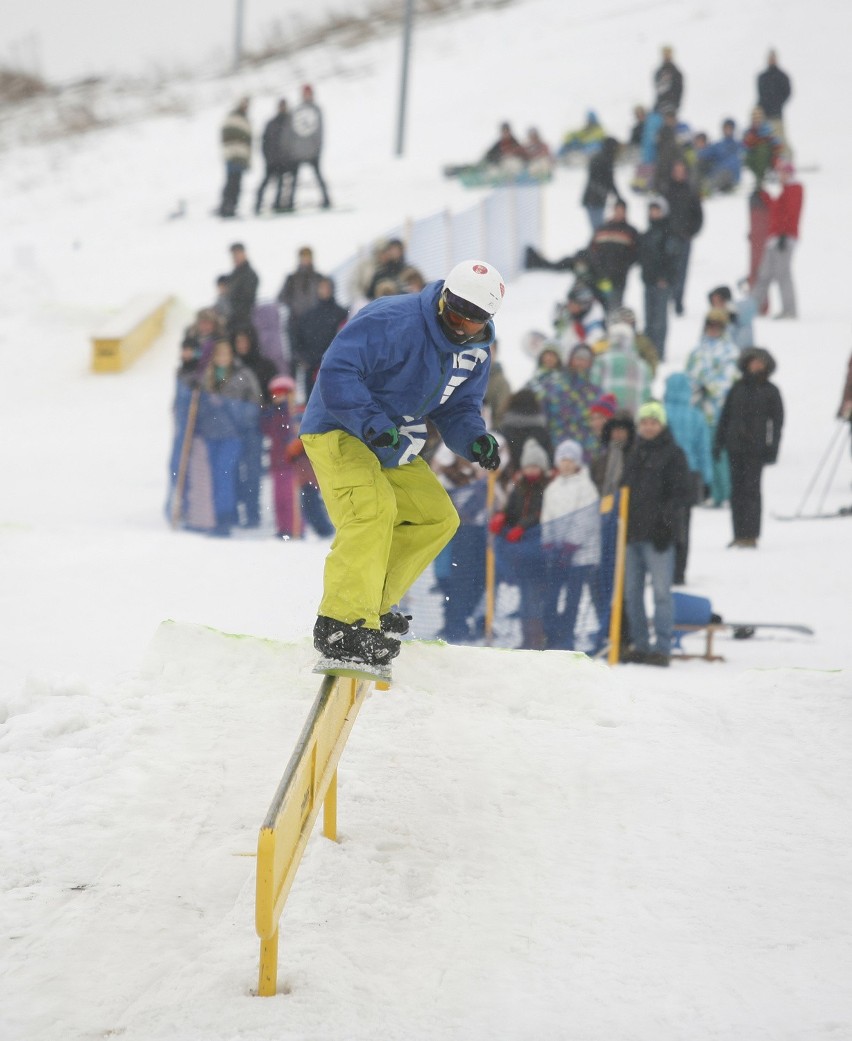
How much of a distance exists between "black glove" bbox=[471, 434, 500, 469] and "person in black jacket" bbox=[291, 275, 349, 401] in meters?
7.86

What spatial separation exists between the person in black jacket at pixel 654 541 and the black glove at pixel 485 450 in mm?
3423

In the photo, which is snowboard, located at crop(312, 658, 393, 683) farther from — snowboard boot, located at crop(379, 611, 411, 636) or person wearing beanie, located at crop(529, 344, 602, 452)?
person wearing beanie, located at crop(529, 344, 602, 452)

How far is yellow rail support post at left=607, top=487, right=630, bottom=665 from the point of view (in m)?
8.88

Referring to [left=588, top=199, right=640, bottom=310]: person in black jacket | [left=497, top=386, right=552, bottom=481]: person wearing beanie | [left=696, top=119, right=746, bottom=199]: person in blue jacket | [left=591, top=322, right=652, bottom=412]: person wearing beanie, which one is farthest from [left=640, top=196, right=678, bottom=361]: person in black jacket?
[left=696, top=119, right=746, bottom=199]: person in blue jacket

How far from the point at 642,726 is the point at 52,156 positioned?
104ft

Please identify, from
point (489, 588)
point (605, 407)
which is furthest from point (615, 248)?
point (489, 588)

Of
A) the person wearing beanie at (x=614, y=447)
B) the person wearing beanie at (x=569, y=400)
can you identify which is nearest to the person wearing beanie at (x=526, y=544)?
the person wearing beanie at (x=614, y=447)

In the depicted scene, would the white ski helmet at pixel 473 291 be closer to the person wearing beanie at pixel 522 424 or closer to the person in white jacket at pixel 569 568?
the person in white jacket at pixel 569 568

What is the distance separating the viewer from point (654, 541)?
8.99 metres

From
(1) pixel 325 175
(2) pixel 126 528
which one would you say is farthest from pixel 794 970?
(1) pixel 325 175

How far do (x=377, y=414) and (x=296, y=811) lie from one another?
161cm

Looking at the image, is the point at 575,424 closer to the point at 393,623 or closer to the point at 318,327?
the point at 318,327

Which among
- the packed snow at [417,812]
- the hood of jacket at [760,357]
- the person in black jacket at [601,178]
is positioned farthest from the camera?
the person in black jacket at [601,178]

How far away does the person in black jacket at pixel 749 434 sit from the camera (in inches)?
448
